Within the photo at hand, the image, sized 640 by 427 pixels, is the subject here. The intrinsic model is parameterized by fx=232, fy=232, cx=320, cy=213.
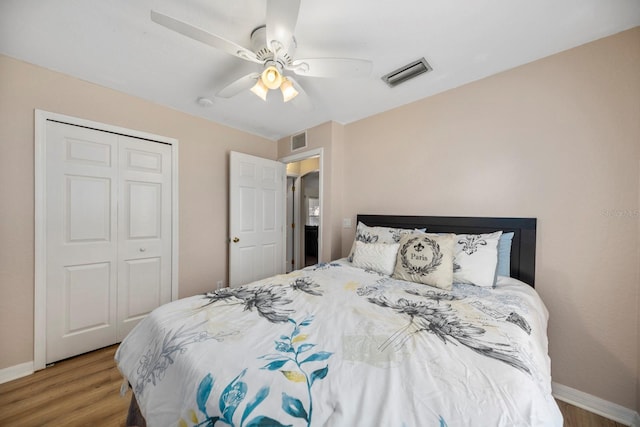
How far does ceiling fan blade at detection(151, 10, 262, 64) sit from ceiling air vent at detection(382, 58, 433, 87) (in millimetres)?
1121

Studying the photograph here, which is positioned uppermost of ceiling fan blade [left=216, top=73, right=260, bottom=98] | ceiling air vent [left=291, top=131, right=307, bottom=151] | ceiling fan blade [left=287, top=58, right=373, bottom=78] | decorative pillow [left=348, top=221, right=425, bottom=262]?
ceiling air vent [left=291, top=131, right=307, bottom=151]

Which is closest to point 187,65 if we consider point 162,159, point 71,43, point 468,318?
point 71,43

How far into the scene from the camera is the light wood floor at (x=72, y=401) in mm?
1366

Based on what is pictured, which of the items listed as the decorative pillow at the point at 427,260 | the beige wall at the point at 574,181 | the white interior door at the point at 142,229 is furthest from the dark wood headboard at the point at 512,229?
the white interior door at the point at 142,229

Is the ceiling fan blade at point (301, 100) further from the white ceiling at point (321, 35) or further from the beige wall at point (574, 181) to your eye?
the beige wall at point (574, 181)

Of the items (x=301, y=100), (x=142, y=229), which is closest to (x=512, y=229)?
(x=301, y=100)

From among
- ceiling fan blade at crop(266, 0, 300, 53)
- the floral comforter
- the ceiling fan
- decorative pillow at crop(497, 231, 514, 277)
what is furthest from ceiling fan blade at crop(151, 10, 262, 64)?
decorative pillow at crop(497, 231, 514, 277)

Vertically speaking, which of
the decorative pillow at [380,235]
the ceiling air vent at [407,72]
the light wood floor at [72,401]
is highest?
the ceiling air vent at [407,72]

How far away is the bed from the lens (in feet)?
1.96

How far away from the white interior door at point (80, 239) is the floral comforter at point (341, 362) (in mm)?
1342

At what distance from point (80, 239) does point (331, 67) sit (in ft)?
8.02

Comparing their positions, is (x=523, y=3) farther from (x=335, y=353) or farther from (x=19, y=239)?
(x=19, y=239)

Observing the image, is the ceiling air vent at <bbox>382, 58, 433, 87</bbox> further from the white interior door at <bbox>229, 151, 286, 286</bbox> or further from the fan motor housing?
the white interior door at <bbox>229, 151, 286, 286</bbox>

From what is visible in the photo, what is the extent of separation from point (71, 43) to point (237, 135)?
1588 mm
